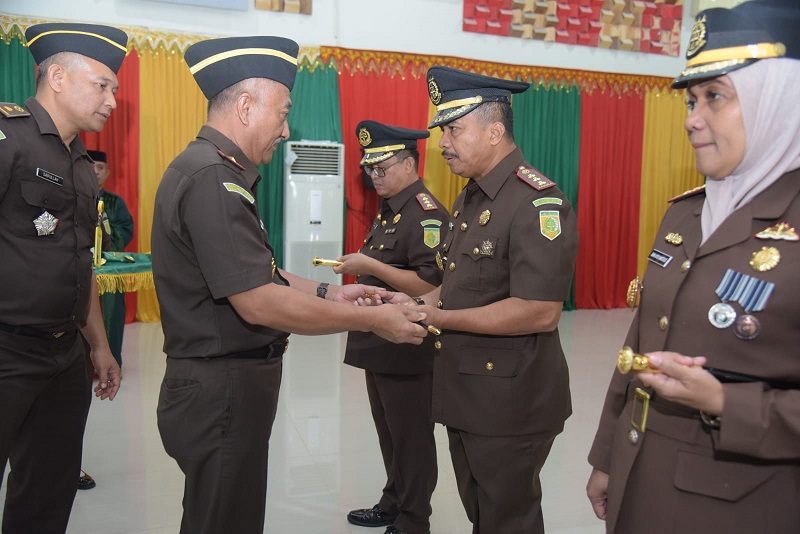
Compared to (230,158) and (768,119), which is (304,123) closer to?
(230,158)

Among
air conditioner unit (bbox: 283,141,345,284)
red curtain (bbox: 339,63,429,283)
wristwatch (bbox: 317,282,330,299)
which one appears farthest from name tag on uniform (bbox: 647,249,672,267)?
red curtain (bbox: 339,63,429,283)

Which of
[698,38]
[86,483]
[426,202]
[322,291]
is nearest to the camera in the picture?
[698,38]

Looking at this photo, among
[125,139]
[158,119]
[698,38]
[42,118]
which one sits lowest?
[42,118]

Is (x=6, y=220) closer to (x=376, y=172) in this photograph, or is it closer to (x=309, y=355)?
(x=376, y=172)

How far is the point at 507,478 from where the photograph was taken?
6.07ft

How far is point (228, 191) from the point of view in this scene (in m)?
1.55

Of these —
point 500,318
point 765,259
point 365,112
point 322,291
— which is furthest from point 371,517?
point 365,112

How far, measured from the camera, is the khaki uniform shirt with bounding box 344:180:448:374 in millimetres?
2582

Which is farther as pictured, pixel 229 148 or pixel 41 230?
pixel 41 230

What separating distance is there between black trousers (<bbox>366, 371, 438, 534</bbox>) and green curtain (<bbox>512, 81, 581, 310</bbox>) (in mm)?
5681

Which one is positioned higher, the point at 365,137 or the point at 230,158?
the point at 365,137

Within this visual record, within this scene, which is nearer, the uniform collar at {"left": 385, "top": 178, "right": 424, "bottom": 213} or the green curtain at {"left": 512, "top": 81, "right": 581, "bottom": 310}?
the uniform collar at {"left": 385, "top": 178, "right": 424, "bottom": 213}

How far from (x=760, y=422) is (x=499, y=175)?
3.67ft

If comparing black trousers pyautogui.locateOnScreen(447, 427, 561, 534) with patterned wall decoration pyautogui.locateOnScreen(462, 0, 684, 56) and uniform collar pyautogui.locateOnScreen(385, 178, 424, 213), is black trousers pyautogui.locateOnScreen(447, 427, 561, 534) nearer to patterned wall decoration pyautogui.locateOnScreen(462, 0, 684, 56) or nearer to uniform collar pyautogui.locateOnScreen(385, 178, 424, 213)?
uniform collar pyautogui.locateOnScreen(385, 178, 424, 213)
